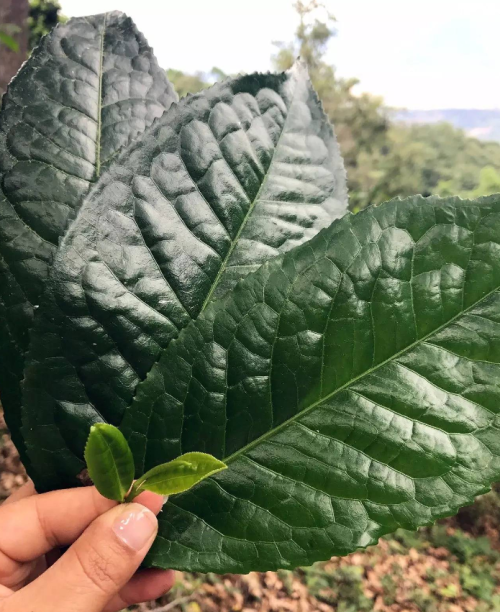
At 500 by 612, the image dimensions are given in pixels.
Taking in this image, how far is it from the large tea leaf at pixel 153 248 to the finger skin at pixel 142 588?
322 mm

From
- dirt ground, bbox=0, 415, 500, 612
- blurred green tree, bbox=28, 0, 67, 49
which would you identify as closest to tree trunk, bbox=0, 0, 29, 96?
dirt ground, bbox=0, 415, 500, 612

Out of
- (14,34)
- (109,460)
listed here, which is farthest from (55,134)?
(14,34)

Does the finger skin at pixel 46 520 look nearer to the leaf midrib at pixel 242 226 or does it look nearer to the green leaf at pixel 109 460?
the green leaf at pixel 109 460

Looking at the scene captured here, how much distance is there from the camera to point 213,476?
0.54 metres

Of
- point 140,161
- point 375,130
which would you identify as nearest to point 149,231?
point 140,161

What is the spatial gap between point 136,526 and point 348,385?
0.28 metres

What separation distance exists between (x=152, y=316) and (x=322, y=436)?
23 centimetres

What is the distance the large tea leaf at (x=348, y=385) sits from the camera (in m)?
0.48

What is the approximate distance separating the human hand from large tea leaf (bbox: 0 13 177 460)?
0.47ft

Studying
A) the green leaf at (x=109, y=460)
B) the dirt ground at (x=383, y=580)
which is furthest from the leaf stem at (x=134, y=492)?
the dirt ground at (x=383, y=580)

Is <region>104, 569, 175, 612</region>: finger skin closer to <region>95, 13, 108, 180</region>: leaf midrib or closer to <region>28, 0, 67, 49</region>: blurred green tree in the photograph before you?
<region>95, 13, 108, 180</region>: leaf midrib

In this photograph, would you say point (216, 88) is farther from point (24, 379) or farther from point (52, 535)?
point (52, 535)

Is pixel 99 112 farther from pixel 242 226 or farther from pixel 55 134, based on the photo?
pixel 242 226

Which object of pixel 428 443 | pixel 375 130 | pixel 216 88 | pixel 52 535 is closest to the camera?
pixel 428 443
